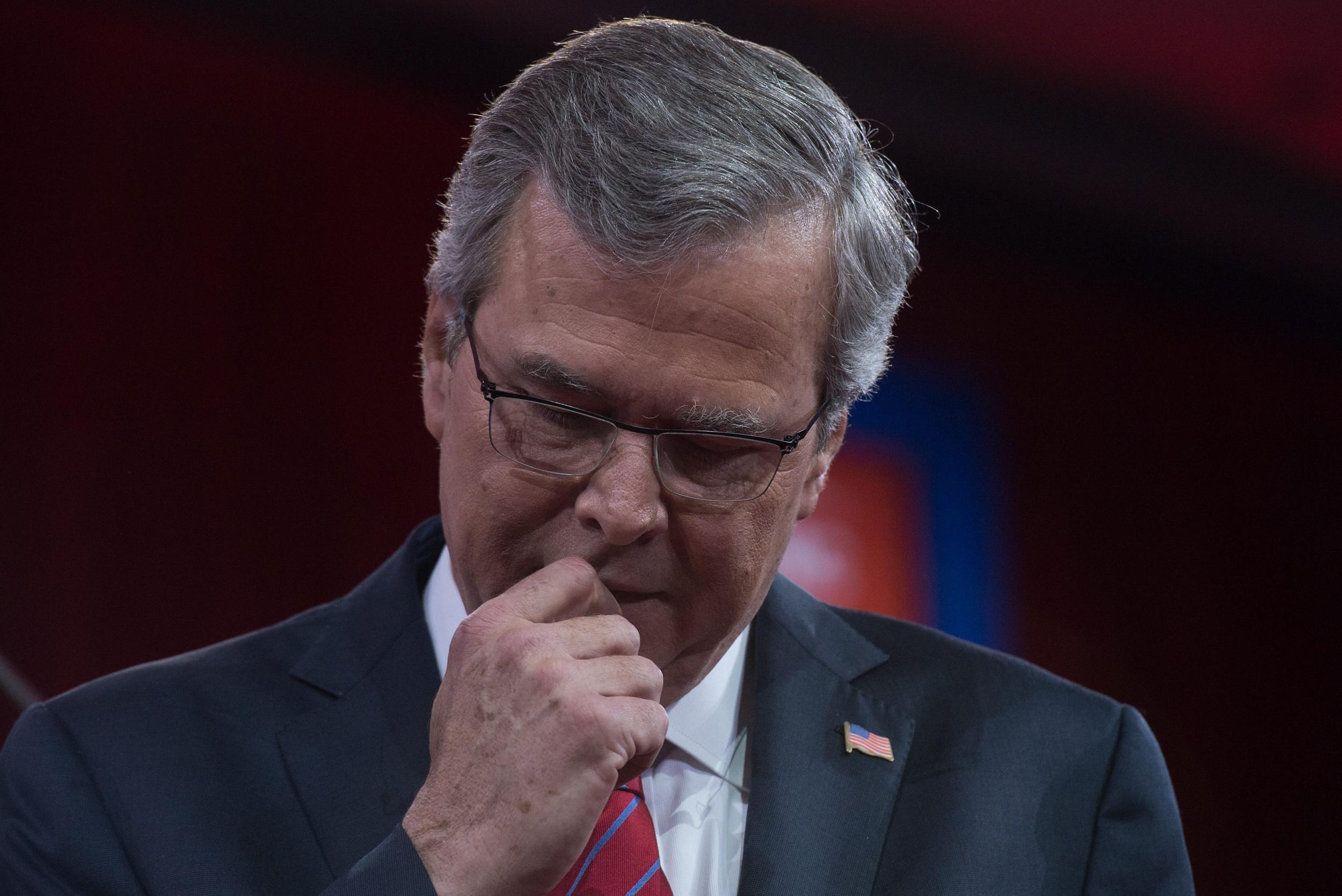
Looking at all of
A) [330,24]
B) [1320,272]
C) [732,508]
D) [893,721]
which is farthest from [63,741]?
[1320,272]

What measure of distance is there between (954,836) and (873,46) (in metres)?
1.83

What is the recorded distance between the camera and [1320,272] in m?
3.33

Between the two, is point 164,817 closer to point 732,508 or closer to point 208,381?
point 732,508

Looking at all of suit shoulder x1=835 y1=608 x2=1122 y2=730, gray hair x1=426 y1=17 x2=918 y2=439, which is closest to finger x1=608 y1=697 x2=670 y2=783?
gray hair x1=426 y1=17 x2=918 y2=439

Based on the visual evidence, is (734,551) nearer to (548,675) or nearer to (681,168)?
(548,675)

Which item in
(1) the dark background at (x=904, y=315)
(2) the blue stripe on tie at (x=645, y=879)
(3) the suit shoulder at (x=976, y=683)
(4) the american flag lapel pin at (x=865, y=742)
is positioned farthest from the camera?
(1) the dark background at (x=904, y=315)

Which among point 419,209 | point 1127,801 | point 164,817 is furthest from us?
point 419,209

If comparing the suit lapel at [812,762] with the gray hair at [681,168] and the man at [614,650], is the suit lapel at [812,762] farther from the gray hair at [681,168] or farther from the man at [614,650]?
the gray hair at [681,168]

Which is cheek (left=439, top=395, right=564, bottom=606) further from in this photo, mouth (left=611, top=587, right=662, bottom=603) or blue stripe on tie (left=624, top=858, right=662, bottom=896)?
blue stripe on tie (left=624, top=858, right=662, bottom=896)

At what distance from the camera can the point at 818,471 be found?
2.06 metres

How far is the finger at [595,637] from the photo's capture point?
1.62 metres

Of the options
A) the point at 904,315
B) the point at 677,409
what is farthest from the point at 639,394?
the point at 904,315

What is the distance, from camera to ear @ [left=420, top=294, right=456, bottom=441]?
77.3 inches

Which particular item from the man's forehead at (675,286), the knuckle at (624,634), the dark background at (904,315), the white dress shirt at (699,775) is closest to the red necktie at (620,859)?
the white dress shirt at (699,775)
